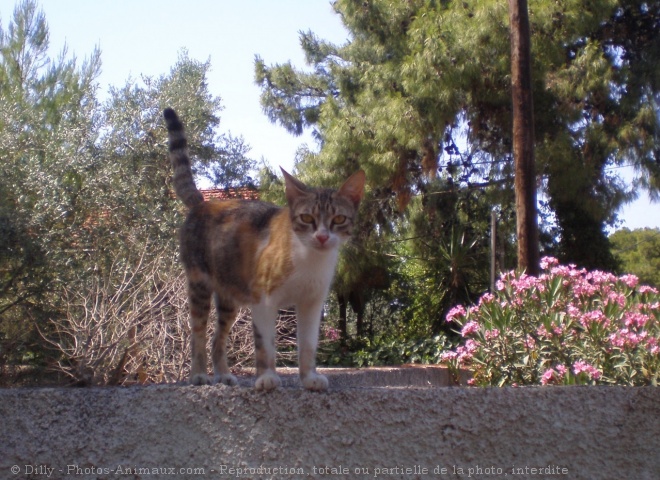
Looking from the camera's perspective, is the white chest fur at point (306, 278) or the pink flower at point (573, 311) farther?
the pink flower at point (573, 311)

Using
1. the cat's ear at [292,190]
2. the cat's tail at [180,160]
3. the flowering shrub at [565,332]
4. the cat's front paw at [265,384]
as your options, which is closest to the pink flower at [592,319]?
the flowering shrub at [565,332]

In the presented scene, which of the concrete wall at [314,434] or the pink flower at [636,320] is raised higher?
the pink flower at [636,320]

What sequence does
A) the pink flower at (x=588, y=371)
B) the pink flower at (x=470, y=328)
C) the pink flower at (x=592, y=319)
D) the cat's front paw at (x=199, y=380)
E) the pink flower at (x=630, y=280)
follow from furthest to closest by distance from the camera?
1. the pink flower at (x=470, y=328)
2. the pink flower at (x=630, y=280)
3. the pink flower at (x=592, y=319)
4. the pink flower at (x=588, y=371)
5. the cat's front paw at (x=199, y=380)

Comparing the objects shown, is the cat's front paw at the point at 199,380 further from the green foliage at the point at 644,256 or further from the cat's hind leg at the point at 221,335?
the green foliage at the point at 644,256

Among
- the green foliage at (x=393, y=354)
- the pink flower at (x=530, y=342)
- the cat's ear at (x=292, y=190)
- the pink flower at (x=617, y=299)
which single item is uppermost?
the cat's ear at (x=292, y=190)

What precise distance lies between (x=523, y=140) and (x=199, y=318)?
237 inches

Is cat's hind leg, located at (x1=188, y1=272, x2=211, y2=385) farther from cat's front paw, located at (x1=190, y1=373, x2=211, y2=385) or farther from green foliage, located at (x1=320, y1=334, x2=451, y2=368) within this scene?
green foliage, located at (x1=320, y1=334, x2=451, y2=368)

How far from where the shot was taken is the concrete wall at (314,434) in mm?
3119

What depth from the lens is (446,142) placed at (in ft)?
43.9

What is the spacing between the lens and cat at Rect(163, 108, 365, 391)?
137 inches

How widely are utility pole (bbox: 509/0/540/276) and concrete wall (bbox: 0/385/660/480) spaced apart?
19.1 feet

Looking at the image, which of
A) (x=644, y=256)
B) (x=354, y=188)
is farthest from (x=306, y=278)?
(x=644, y=256)

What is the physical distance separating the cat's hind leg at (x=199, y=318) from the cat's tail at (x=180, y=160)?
621 millimetres

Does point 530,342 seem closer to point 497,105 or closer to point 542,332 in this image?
point 542,332
